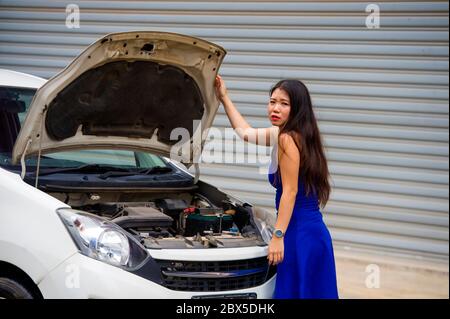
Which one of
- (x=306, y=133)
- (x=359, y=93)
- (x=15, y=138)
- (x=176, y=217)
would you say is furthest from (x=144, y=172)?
(x=359, y=93)

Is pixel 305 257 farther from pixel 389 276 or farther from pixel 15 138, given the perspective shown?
pixel 389 276

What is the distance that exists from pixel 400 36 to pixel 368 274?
2.36 m

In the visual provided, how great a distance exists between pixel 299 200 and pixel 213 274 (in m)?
0.77

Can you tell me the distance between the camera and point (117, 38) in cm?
412

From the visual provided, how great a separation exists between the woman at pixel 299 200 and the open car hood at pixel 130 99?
2.11ft

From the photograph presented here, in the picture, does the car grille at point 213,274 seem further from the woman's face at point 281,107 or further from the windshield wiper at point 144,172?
the windshield wiper at point 144,172

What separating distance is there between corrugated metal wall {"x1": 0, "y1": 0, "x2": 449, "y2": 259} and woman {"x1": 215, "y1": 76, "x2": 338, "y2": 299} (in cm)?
283

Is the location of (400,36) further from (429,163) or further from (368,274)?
(368,274)

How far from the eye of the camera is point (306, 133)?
4.17 meters

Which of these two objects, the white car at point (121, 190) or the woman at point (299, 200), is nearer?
the white car at point (121, 190)

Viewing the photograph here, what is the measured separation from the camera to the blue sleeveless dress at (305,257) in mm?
4141

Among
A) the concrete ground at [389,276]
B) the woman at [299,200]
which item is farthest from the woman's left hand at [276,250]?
the concrete ground at [389,276]
